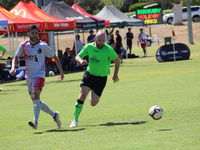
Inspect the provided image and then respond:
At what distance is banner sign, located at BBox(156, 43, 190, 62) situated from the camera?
116 ft

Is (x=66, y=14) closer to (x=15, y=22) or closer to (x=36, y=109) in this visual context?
(x=15, y=22)

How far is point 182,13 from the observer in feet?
253

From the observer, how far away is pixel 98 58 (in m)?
12.7

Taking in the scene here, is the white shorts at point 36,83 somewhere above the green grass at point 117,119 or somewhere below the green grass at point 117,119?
above

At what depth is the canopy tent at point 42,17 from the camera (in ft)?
103

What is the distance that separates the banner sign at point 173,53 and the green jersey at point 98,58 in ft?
75.3

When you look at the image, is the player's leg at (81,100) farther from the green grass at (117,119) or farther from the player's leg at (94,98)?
the green grass at (117,119)

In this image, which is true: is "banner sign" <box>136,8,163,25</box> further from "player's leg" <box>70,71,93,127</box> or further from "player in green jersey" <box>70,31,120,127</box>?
"player's leg" <box>70,71,93,127</box>

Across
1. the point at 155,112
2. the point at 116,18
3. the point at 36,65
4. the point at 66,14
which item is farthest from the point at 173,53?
the point at 36,65

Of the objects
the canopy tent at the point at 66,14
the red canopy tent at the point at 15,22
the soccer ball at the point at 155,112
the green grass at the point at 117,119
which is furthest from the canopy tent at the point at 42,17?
the soccer ball at the point at 155,112

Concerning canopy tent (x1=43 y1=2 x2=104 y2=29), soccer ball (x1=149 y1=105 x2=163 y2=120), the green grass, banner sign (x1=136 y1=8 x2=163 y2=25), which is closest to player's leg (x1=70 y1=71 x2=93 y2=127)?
the green grass

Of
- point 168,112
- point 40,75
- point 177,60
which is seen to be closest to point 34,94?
point 40,75

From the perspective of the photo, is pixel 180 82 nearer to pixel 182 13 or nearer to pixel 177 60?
pixel 177 60

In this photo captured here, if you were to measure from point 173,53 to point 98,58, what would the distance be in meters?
23.5
